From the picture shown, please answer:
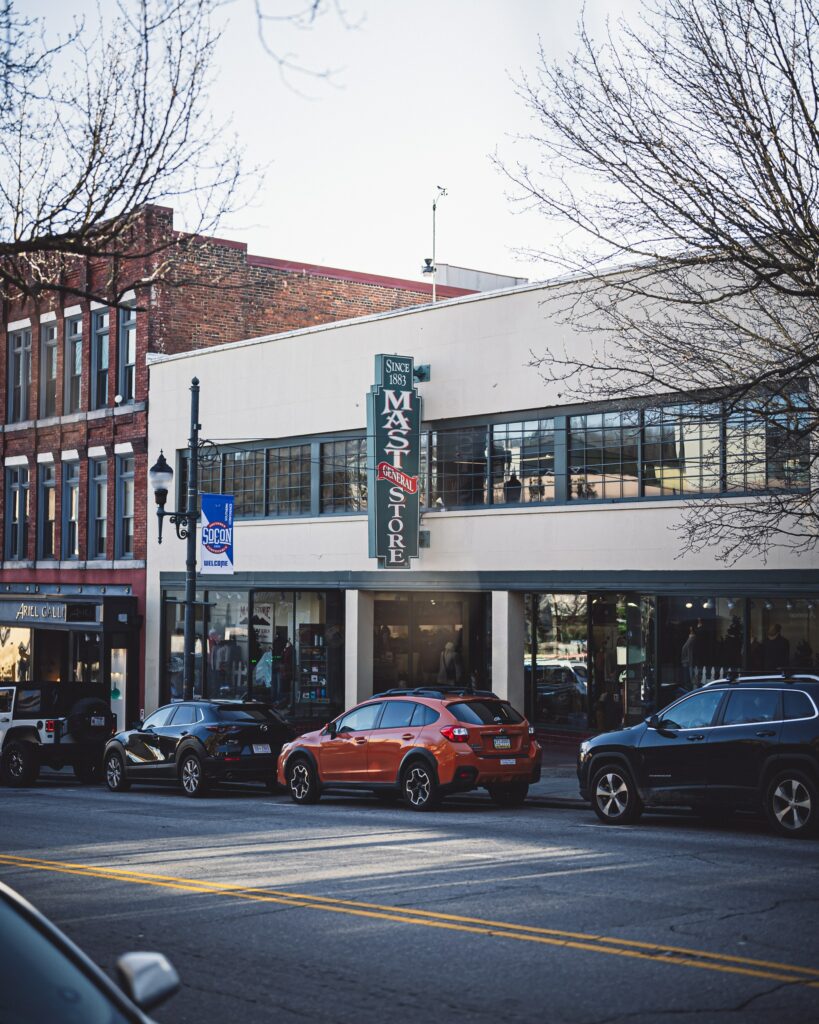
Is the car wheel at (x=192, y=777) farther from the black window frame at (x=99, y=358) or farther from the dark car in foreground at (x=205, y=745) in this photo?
the black window frame at (x=99, y=358)

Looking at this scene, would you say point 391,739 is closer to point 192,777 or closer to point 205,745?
point 205,745

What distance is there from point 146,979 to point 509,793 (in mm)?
14642

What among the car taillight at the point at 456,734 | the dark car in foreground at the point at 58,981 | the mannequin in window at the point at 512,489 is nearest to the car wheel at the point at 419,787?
the car taillight at the point at 456,734

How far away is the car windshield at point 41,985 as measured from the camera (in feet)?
12.4

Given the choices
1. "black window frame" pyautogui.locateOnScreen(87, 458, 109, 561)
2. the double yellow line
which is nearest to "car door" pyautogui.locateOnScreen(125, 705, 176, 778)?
the double yellow line

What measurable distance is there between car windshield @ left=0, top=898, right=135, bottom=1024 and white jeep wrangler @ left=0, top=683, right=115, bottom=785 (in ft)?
68.5

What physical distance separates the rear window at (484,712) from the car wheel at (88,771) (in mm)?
9703

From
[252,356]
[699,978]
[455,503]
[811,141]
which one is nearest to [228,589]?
[252,356]

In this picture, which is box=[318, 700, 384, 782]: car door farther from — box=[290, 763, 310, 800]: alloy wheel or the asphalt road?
the asphalt road

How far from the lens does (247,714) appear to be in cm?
2150

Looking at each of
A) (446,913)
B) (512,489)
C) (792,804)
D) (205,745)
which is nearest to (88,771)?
(205,745)

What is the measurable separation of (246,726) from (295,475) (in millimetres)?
9254

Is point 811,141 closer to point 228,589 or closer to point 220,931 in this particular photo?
point 220,931

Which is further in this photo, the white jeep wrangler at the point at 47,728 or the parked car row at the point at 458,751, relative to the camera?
the white jeep wrangler at the point at 47,728
